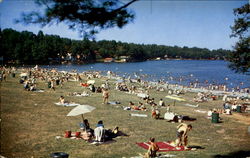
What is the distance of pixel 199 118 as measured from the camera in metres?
21.4

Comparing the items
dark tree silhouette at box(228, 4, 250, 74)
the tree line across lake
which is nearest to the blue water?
the tree line across lake

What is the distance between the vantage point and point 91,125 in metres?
15.6

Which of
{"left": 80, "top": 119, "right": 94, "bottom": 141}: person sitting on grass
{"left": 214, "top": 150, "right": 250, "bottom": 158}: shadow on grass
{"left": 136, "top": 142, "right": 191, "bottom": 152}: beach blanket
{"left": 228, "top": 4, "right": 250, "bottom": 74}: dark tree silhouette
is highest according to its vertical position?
{"left": 228, "top": 4, "right": 250, "bottom": 74}: dark tree silhouette

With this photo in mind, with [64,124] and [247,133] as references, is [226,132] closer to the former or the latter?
[247,133]

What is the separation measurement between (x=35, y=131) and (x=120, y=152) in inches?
197

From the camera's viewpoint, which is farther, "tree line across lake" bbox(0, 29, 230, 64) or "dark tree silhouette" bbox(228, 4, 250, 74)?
"tree line across lake" bbox(0, 29, 230, 64)

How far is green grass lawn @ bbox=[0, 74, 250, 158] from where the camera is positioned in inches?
426

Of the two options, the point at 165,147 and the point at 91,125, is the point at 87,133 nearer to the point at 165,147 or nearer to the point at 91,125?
the point at 91,125

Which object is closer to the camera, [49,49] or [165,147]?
[165,147]

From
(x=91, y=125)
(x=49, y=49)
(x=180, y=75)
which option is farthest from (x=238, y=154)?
(x=49, y=49)

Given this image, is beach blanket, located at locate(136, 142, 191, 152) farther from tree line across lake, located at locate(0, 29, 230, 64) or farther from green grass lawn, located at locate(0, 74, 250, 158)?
tree line across lake, located at locate(0, 29, 230, 64)

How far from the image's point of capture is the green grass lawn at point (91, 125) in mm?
10828

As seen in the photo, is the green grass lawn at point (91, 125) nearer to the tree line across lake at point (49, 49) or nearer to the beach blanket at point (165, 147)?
the beach blanket at point (165, 147)

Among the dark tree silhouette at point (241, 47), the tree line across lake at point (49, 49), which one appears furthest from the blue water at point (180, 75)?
the dark tree silhouette at point (241, 47)
